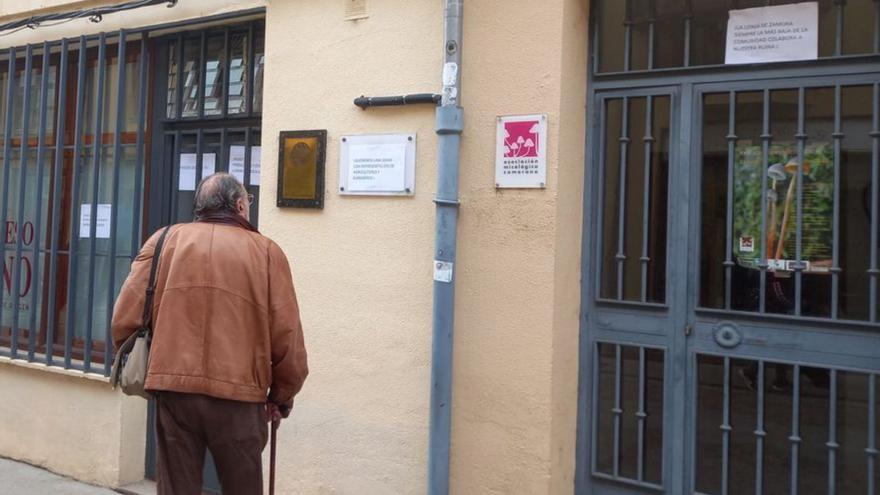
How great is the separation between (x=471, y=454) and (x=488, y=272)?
935 mm

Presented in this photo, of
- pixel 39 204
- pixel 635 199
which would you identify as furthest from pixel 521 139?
pixel 39 204

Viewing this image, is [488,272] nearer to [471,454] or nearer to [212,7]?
[471,454]

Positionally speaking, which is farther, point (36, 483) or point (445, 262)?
point (36, 483)

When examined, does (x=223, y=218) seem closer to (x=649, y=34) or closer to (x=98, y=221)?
(x=649, y=34)

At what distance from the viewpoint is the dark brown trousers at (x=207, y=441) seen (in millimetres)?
3707

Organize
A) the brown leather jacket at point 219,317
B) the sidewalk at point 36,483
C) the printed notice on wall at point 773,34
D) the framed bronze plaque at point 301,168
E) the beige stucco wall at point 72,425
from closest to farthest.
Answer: the brown leather jacket at point 219,317, the printed notice on wall at point 773,34, the framed bronze plaque at point 301,168, the sidewalk at point 36,483, the beige stucco wall at point 72,425

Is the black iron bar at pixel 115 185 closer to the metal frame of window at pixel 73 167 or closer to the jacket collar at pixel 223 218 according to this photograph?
the metal frame of window at pixel 73 167

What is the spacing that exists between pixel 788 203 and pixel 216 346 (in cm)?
261

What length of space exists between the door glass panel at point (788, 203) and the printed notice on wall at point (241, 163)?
288 cm

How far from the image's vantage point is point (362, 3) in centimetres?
507

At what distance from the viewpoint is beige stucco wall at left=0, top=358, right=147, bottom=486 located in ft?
19.9

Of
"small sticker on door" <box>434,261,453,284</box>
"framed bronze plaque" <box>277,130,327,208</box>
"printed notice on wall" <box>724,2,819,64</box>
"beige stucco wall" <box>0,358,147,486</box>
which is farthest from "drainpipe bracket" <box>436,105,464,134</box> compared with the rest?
"beige stucco wall" <box>0,358,147,486</box>

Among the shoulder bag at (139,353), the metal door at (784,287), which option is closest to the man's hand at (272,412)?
the shoulder bag at (139,353)

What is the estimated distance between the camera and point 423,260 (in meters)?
4.79
